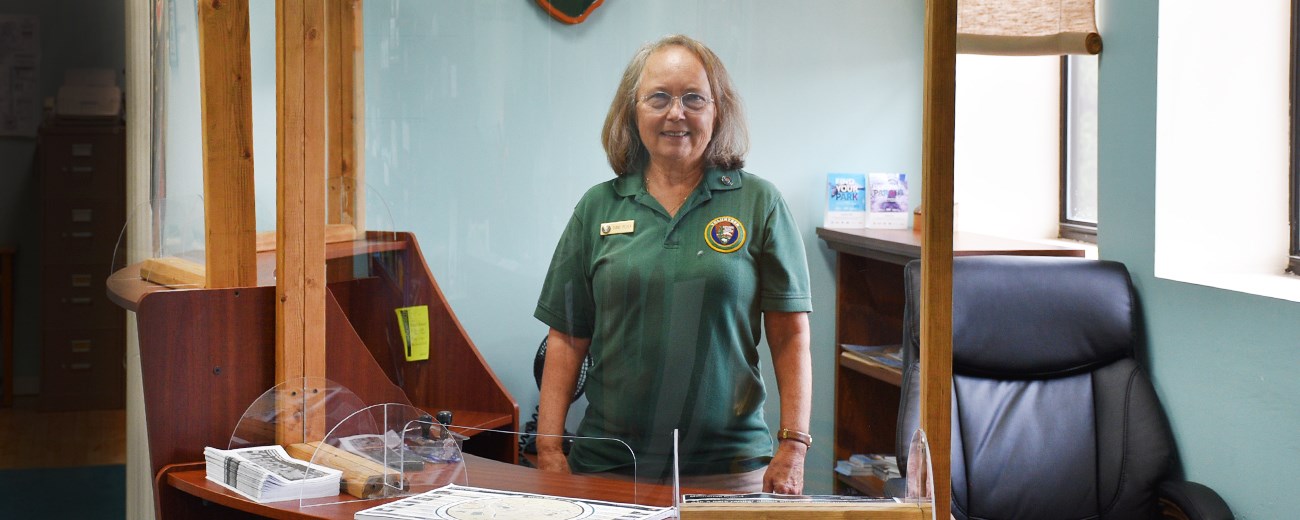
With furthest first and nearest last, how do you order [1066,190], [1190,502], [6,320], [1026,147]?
1. [6,320]
2. [1066,190]
3. [1190,502]
4. [1026,147]

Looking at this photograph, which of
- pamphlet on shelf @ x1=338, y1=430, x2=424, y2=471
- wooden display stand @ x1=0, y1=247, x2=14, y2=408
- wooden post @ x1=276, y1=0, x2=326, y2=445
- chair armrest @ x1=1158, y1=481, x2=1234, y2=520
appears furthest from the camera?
wooden display stand @ x1=0, y1=247, x2=14, y2=408

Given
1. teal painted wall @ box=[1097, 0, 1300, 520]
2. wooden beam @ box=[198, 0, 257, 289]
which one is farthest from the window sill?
wooden beam @ box=[198, 0, 257, 289]

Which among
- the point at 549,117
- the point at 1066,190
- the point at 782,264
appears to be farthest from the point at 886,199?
the point at 1066,190

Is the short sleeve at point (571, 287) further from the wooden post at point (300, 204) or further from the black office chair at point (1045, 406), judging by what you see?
the black office chair at point (1045, 406)

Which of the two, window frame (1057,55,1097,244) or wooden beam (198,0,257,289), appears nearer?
wooden beam (198,0,257,289)

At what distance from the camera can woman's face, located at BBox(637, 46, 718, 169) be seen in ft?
5.25

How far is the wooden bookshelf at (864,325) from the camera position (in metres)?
1.62

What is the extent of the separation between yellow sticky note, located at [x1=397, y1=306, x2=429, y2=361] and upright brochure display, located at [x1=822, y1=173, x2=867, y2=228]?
0.67 meters

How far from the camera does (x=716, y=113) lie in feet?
5.25

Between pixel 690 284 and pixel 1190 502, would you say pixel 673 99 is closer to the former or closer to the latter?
pixel 690 284

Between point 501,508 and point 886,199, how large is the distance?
0.72 m

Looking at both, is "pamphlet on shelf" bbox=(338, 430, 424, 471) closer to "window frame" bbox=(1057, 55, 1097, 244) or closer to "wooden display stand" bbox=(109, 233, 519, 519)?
"wooden display stand" bbox=(109, 233, 519, 519)

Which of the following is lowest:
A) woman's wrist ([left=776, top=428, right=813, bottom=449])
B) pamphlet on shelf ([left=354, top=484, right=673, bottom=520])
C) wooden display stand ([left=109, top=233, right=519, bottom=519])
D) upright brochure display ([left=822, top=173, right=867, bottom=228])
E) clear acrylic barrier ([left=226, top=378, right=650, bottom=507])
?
pamphlet on shelf ([left=354, top=484, right=673, bottom=520])

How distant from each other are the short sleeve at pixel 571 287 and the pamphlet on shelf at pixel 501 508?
253mm
